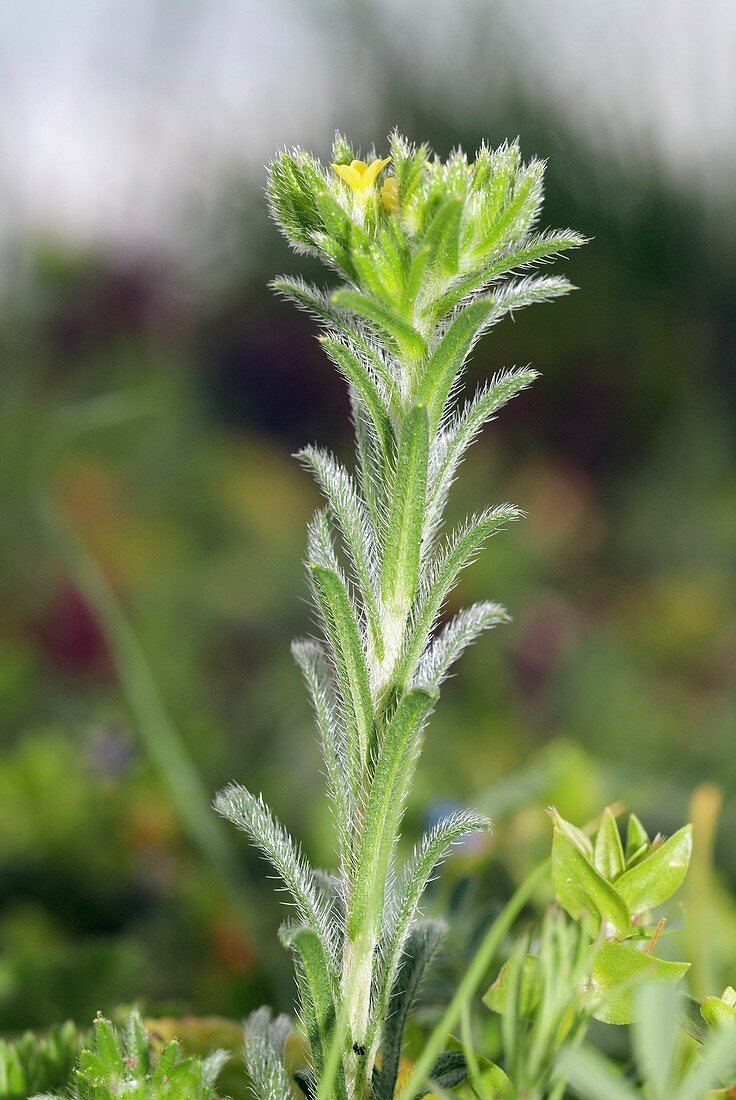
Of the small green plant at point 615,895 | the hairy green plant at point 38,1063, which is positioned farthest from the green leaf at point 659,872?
the hairy green plant at point 38,1063

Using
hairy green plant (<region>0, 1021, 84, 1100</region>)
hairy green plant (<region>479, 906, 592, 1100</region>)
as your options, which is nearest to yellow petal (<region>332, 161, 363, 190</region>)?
hairy green plant (<region>479, 906, 592, 1100</region>)

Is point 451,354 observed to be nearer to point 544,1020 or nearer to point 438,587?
point 438,587

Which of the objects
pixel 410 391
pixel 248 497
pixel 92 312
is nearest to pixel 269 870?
pixel 410 391

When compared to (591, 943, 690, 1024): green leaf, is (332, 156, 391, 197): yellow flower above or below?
above

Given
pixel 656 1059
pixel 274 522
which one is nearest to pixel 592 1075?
pixel 656 1059

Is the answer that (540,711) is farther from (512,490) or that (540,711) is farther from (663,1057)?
(663,1057)

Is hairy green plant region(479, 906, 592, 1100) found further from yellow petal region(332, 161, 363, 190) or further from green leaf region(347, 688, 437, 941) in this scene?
yellow petal region(332, 161, 363, 190)
